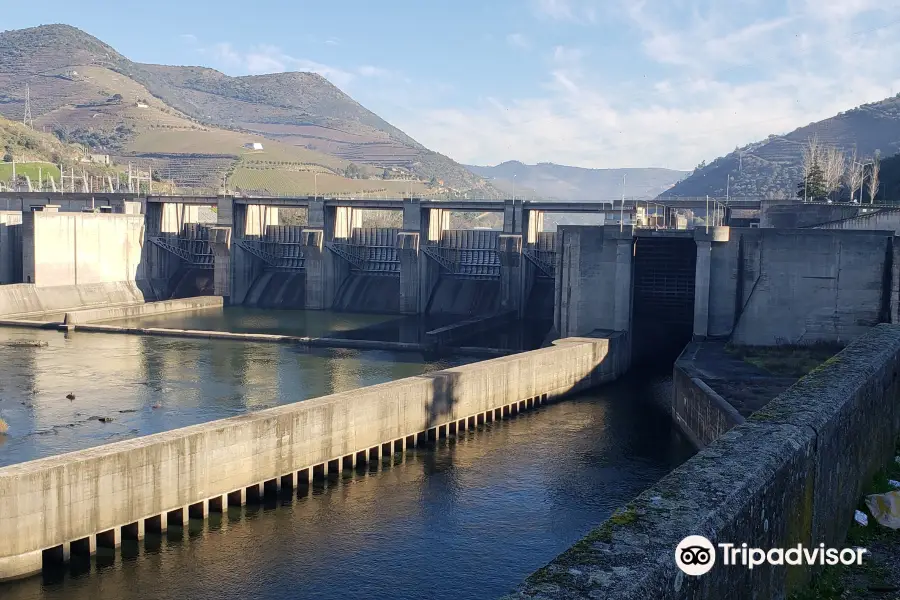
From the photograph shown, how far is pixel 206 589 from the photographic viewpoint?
17.5 meters

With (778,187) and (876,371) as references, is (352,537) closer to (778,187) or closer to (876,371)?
(876,371)

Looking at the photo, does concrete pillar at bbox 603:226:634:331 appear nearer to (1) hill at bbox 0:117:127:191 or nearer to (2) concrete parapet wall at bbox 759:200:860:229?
(2) concrete parapet wall at bbox 759:200:860:229

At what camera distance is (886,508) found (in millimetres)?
14891

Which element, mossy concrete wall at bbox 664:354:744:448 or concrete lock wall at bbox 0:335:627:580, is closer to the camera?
concrete lock wall at bbox 0:335:627:580

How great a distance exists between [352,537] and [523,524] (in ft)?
12.9

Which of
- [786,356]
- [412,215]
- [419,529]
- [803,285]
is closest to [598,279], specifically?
[803,285]

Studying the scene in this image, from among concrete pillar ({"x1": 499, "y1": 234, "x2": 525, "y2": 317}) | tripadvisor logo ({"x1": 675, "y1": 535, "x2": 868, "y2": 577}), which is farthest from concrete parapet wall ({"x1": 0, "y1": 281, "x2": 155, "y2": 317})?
tripadvisor logo ({"x1": 675, "y1": 535, "x2": 868, "y2": 577})

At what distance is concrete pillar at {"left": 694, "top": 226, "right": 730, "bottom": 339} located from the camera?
128ft

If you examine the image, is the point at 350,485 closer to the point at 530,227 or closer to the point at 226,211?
the point at 530,227

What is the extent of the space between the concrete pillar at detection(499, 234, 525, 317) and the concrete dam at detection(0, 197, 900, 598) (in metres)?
0.12

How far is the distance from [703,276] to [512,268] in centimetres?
1764

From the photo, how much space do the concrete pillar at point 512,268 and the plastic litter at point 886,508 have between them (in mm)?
40160

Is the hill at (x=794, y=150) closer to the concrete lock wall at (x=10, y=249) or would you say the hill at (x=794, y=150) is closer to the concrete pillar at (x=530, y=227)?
the concrete pillar at (x=530, y=227)

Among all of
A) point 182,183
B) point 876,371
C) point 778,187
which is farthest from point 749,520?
point 182,183
